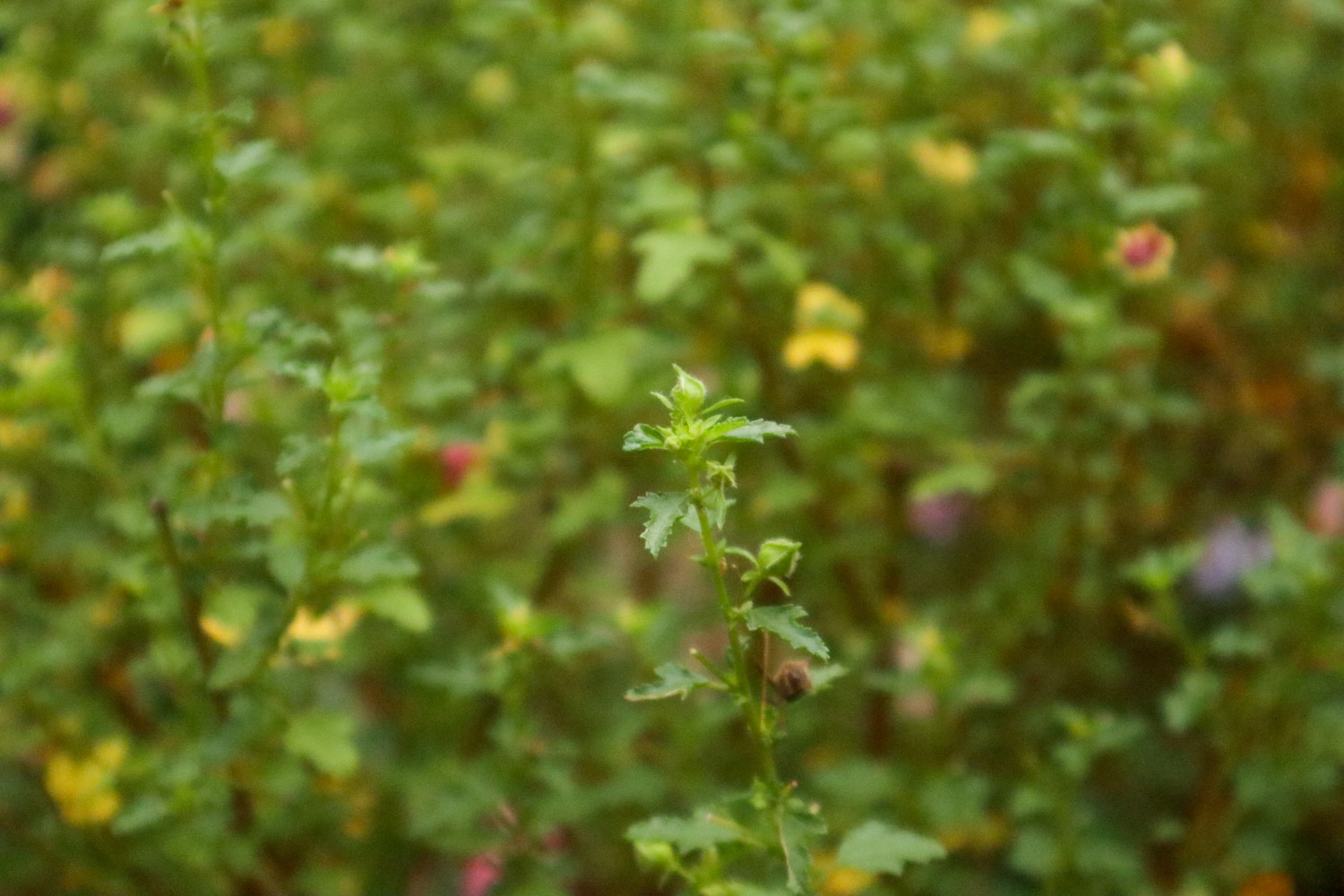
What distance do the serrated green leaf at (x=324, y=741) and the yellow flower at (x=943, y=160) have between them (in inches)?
43.4

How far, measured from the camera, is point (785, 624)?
2.93ft

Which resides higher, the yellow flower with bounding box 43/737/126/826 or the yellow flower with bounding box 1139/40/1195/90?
the yellow flower with bounding box 1139/40/1195/90

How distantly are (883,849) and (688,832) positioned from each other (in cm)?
17

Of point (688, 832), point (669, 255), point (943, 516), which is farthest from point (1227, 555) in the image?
Result: point (688, 832)

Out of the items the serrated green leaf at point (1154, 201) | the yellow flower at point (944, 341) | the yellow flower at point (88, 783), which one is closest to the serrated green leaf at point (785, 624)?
the serrated green leaf at point (1154, 201)

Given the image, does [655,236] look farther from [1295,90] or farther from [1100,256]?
[1295,90]

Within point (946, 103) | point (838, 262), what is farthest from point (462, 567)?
point (946, 103)

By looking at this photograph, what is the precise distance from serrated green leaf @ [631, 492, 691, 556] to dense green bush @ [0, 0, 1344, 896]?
0.30 m

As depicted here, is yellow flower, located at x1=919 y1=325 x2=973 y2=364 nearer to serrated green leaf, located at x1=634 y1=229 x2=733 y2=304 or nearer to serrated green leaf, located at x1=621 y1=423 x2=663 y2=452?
serrated green leaf, located at x1=634 y1=229 x2=733 y2=304

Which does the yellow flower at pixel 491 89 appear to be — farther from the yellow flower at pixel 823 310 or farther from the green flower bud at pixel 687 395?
the green flower bud at pixel 687 395

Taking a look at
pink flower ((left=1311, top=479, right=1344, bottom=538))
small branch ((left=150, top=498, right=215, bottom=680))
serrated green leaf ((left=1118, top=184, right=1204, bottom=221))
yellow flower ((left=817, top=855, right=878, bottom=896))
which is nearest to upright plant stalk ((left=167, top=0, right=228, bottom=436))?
small branch ((left=150, top=498, right=215, bottom=680))

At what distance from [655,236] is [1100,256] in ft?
1.81

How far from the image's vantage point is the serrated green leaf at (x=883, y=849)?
99 centimetres

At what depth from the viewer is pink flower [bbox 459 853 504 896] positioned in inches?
55.8
